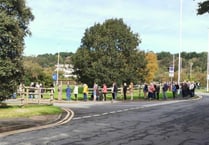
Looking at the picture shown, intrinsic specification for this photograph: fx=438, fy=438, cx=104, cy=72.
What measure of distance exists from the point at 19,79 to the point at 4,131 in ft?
29.8

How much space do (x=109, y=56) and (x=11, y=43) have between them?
2508 centimetres

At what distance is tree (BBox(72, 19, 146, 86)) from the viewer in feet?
153

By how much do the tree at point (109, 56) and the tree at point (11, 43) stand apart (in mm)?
22726

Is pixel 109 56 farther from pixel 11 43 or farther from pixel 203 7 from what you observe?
pixel 203 7

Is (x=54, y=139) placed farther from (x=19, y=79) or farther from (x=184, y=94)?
(x=184, y=94)

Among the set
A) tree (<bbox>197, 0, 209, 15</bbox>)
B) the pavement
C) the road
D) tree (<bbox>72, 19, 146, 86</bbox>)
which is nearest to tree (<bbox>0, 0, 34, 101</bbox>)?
the pavement

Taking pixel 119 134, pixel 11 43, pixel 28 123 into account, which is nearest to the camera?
pixel 119 134

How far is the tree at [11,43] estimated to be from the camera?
2231cm

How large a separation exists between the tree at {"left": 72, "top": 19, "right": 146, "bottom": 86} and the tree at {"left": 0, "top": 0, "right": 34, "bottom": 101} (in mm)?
22726

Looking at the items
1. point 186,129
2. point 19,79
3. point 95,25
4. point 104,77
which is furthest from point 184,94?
point 186,129

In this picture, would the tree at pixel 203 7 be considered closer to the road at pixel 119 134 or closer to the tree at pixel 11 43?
the road at pixel 119 134

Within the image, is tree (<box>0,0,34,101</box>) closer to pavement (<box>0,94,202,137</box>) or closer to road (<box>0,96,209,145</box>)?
pavement (<box>0,94,202,137</box>)

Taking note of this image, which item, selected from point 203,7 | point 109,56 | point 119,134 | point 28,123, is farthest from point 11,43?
point 109,56

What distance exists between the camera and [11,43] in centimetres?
2266
